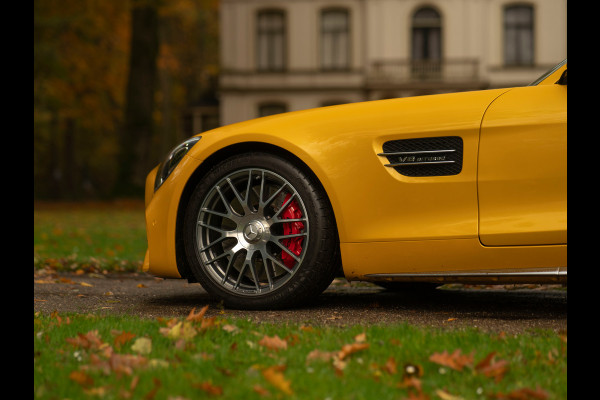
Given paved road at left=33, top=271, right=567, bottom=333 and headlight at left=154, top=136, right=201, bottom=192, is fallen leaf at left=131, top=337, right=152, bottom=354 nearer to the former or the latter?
paved road at left=33, top=271, right=567, bottom=333

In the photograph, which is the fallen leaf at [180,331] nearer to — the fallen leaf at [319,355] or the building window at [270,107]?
the fallen leaf at [319,355]

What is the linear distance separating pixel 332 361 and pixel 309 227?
50.1 inches

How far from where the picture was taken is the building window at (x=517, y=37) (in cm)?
3066

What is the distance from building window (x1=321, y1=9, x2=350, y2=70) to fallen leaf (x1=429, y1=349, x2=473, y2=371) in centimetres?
2903

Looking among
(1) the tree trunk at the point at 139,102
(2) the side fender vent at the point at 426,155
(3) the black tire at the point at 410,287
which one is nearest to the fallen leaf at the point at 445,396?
(2) the side fender vent at the point at 426,155

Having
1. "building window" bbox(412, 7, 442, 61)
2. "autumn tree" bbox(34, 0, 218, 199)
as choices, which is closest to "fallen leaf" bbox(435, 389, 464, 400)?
Answer: "autumn tree" bbox(34, 0, 218, 199)

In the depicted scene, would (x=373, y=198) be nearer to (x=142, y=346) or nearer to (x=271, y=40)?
(x=142, y=346)

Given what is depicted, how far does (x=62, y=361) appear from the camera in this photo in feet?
9.43

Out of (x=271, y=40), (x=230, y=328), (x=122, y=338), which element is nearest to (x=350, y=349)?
(x=230, y=328)

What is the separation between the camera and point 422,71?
30.4 m

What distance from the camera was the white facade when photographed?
100 feet

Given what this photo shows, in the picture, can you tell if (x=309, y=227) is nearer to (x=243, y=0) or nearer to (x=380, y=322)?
(x=380, y=322)

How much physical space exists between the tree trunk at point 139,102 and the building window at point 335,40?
29.8ft

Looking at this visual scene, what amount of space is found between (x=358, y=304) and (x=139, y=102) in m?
20.3
